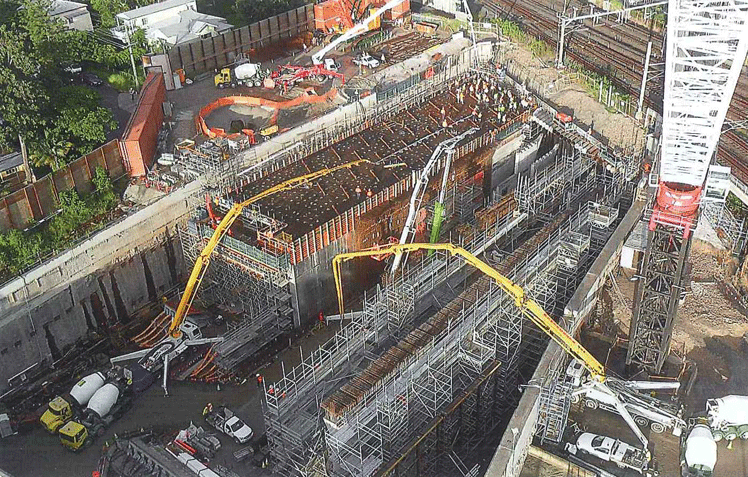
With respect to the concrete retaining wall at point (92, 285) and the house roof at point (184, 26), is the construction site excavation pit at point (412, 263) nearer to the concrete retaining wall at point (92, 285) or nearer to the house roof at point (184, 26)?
the concrete retaining wall at point (92, 285)

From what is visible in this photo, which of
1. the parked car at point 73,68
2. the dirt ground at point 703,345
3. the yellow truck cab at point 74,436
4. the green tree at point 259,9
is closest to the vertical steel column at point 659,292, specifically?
the dirt ground at point 703,345

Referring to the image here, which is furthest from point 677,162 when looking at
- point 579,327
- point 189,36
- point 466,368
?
point 189,36

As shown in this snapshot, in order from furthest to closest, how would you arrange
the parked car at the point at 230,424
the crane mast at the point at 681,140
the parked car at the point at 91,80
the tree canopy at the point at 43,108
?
1. the parked car at the point at 91,80
2. the tree canopy at the point at 43,108
3. the parked car at the point at 230,424
4. the crane mast at the point at 681,140

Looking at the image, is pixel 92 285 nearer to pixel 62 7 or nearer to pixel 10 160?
pixel 10 160

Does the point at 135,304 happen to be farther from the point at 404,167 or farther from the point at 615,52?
the point at 615,52

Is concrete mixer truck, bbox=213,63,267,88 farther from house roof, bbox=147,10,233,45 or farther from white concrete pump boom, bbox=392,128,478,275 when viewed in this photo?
white concrete pump boom, bbox=392,128,478,275

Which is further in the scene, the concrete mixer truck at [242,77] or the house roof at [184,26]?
the house roof at [184,26]

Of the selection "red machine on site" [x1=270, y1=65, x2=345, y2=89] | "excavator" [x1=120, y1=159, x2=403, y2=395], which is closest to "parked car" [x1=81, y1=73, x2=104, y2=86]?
"red machine on site" [x1=270, y1=65, x2=345, y2=89]
